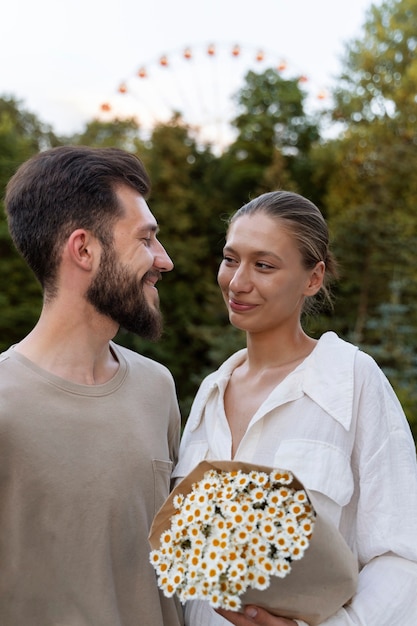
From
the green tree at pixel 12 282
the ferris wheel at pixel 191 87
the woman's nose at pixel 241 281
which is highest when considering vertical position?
the ferris wheel at pixel 191 87

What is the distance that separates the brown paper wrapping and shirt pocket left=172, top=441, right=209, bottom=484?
558mm

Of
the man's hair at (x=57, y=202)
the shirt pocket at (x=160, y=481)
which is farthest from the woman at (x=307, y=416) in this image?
the man's hair at (x=57, y=202)

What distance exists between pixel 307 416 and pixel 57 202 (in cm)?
97

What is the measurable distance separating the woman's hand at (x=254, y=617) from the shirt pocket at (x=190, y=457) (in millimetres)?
608

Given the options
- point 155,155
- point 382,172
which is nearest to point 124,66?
point 155,155

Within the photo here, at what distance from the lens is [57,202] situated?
7.22 feet

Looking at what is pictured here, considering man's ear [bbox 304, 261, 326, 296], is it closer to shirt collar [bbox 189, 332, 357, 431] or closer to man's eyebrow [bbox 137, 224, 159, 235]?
shirt collar [bbox 189, 332, 357, 431]

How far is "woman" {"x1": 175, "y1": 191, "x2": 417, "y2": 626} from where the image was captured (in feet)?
6.65

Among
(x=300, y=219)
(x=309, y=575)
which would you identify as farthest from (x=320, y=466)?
(x=300, y=219)

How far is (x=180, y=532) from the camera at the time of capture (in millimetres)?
1726

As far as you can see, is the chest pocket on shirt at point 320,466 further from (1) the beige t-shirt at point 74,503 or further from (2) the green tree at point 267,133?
(2) the green tree at point 267,133

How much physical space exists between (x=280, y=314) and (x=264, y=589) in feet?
3.06

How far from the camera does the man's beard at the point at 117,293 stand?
2234 millimetres

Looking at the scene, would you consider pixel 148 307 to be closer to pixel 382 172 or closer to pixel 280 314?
pixel 280 314
